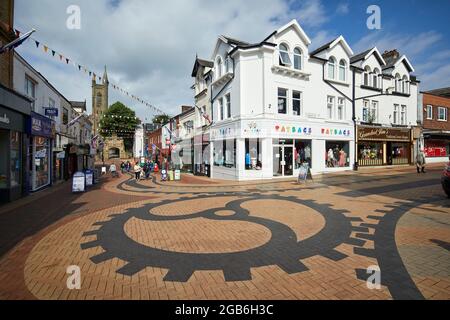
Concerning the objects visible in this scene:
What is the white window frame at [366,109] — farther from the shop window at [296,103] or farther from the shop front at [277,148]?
the shop window at [296,103]

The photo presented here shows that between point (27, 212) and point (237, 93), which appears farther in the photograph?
point (237, 93)

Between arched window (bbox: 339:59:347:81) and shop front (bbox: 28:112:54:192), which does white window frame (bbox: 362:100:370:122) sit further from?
shop front (bbox: 28:112:54:192)

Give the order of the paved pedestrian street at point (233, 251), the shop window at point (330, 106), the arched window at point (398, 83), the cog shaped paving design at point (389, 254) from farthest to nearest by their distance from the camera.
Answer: the arched window at point (398, 83) → the shop window at point (330, 106) → the paved pedestrian street at point (233, 251) → the cog shaped paving design at point (389, 254)

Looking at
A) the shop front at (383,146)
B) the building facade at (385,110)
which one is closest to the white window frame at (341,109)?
the building facade at (385,110)

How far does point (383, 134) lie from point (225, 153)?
16.2m

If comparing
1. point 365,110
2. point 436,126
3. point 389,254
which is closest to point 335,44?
point 365,110

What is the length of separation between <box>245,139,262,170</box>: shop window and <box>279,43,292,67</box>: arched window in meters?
6.33

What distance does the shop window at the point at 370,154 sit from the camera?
23.1 metres

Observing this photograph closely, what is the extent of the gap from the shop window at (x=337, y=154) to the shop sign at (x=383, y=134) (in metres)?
1.83

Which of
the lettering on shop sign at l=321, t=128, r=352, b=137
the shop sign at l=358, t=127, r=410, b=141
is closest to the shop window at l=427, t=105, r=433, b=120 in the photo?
the shop sign at l=358, t=127, r=410, b=141

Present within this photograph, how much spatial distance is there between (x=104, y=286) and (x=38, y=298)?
2.80 feet

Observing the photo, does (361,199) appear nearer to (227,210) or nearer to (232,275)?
(227,210)

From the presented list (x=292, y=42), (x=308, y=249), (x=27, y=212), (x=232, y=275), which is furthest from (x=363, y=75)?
(x=27, y=212)
